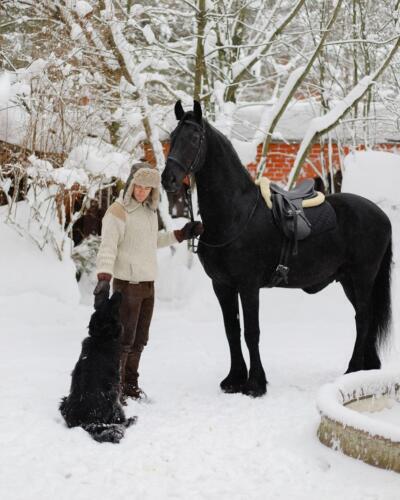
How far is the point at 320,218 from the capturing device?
251 inches

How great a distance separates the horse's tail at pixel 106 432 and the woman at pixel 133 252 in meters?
0.77

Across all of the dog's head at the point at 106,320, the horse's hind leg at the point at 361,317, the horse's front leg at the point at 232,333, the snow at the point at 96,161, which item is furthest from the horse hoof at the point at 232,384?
the snow at the point at 96,161

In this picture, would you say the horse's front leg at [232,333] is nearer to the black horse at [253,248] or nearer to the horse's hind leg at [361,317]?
the black horse at [253,248]

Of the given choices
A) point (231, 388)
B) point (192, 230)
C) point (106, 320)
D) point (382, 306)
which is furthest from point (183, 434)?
point (382, 306)

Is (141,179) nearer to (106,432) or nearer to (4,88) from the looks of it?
(106,432)

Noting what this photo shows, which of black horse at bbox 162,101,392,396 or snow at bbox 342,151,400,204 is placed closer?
black horse at bbox 162,101,392,396

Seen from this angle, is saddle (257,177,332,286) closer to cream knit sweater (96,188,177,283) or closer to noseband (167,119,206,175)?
noseband (167,119,206,175)

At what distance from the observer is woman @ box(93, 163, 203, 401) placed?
18.1 feet

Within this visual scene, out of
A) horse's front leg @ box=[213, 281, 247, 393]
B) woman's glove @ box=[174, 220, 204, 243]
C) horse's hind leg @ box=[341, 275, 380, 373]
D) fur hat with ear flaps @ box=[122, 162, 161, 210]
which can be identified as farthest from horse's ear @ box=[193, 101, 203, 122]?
horse's hind leg @ box=[341, 275, 380, 373]

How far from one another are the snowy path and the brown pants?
343 mm

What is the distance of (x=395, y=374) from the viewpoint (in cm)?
555

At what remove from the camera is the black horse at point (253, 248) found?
580 cm

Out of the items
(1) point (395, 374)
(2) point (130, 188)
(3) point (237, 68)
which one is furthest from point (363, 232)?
(3) point (237, 68)

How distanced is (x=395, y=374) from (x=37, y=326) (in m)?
4.85
